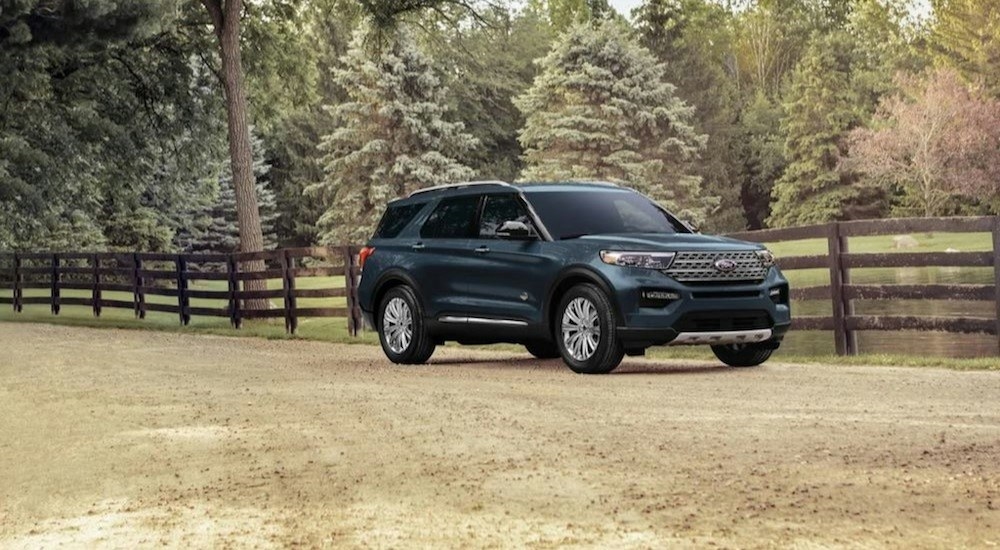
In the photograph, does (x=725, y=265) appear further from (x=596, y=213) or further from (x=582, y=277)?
(x=596, y=213)

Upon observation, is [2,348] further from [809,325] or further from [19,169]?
[19,169]

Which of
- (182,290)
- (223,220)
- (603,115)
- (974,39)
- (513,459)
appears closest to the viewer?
(513,459)

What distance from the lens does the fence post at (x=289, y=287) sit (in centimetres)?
2298

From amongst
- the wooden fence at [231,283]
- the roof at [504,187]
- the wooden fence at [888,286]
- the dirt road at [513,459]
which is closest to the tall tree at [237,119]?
the wooden fence at [231,283]

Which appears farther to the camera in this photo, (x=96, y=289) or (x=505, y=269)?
(x=96, y=289)

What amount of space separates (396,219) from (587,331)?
3500mm

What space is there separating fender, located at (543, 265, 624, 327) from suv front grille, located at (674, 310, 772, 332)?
0.57m

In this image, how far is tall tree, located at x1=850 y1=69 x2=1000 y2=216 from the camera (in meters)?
62.6

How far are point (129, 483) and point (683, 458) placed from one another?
10.4 feet

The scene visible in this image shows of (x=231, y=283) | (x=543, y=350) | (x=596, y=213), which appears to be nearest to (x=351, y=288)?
(x=231, y=283)

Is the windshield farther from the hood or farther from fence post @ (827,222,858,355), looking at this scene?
fence post @ (827,222,858,355)

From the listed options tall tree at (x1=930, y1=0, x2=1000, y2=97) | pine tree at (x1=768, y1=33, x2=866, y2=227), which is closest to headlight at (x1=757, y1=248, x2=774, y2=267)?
pine tree at (x1=768, y1=33, x2=866, y2=227)

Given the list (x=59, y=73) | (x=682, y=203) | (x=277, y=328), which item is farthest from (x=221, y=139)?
(x=682, y=203)

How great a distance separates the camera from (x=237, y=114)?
2897 cm
